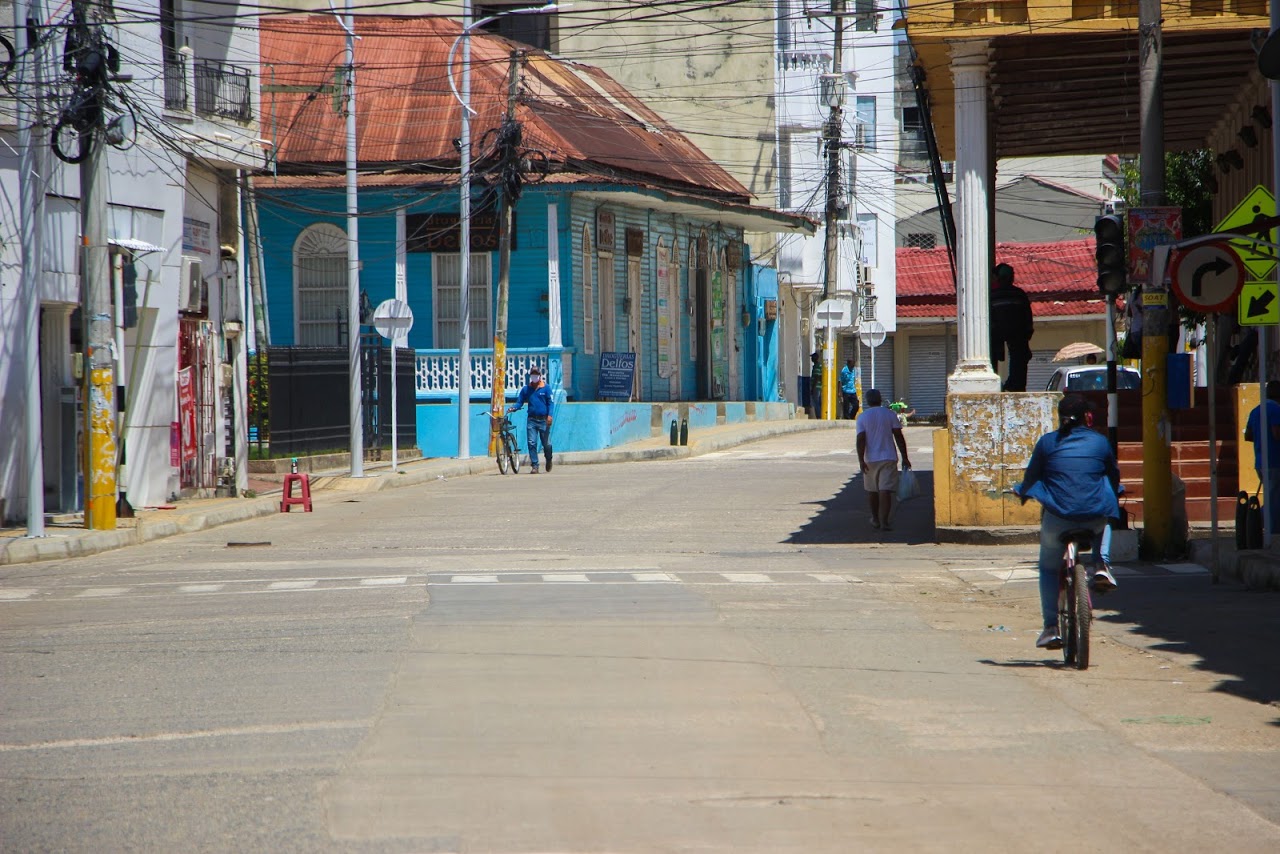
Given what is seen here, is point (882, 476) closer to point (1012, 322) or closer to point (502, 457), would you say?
point (1012, 322)

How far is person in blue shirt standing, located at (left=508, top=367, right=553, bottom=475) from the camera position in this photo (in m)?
28.3

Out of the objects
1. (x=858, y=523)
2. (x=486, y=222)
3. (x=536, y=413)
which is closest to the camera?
(x=858, y=523)

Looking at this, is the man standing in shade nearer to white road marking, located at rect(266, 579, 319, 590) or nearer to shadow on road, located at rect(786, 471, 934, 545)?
shadow on road, located at rect(786, 471, 934, 545)

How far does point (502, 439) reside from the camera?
94.6 ft

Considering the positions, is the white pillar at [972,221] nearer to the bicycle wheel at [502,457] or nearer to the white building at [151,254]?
the white building at [151,254]

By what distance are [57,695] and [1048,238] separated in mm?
58607

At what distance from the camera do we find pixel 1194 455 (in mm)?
19156

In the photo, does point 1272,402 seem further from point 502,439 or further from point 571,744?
point 502,439

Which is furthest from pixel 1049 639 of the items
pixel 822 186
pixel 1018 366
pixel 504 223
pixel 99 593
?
pixel 822 186

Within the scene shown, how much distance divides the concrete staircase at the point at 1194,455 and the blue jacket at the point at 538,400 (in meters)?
10.9

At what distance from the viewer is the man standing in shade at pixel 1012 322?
1980cm

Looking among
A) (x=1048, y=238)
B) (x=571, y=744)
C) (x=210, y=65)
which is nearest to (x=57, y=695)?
(x=571, y=744)

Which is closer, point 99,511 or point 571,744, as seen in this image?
point 571,744

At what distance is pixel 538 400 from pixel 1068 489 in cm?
1887
